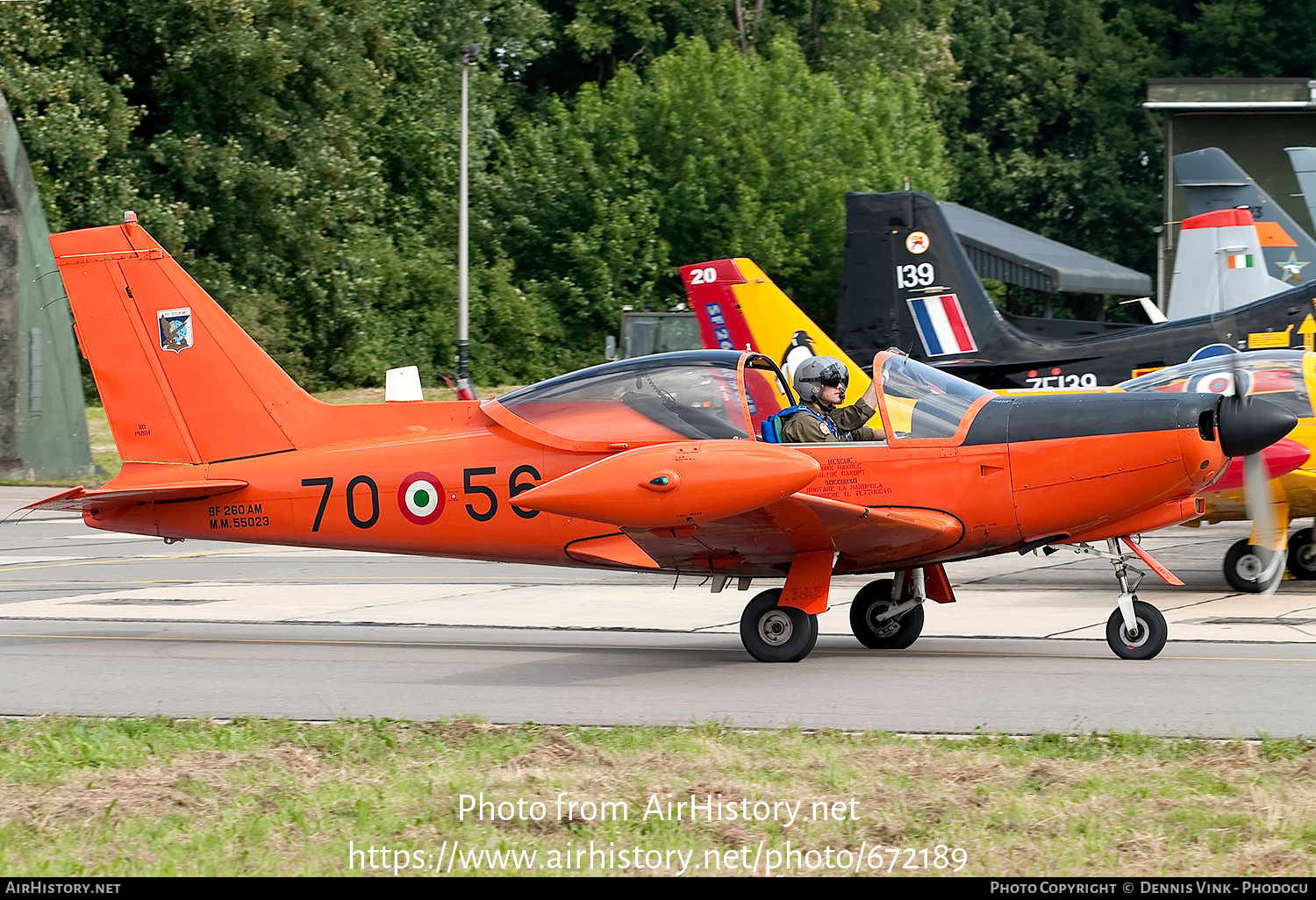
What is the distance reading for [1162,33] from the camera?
6025 centimetres

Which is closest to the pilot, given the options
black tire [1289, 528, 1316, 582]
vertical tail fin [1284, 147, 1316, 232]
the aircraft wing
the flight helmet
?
the flight helmet

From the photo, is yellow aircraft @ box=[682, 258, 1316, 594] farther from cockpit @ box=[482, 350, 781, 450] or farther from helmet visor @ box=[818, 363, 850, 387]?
cockpit @ box=[482, 350, 781, 450]

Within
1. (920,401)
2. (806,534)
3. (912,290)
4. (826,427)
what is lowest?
(806,534)

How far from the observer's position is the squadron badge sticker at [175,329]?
1088cm

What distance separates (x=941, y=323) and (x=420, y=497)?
12852 millimetres

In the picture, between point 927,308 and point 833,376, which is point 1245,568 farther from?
point 927,308

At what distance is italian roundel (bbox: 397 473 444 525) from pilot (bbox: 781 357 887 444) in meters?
2.39

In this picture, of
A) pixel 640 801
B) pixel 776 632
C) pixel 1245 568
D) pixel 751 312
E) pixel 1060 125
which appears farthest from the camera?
pixel 1060 125

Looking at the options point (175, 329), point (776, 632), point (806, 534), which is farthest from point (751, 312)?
point (806, 534)

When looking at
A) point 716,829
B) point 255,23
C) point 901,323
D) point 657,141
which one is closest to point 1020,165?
point 657,141

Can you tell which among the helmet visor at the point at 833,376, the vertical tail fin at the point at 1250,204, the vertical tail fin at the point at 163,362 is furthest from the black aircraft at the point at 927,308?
the vertical tail fin at the point at 163,362

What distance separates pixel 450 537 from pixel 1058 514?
3971mm

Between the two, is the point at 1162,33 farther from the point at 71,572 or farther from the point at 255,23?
the point at 71,572

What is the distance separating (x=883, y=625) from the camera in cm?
1014
